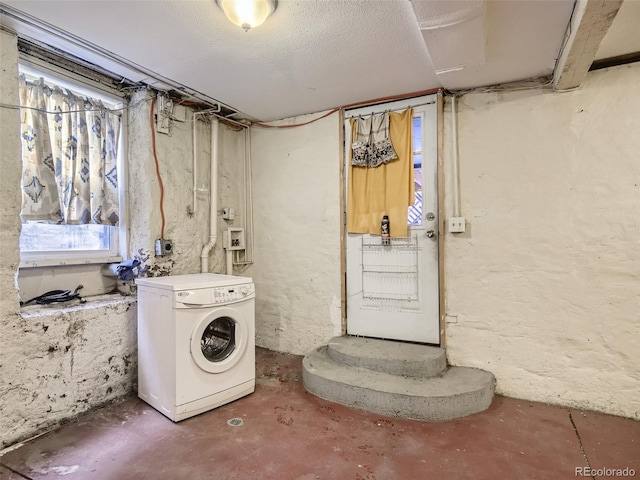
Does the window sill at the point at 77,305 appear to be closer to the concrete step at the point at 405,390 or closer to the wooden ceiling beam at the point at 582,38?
the concrete step at the point at 405,390

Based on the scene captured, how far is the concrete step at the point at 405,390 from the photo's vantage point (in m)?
2.16

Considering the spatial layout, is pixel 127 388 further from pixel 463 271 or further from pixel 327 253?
pixel 463 271

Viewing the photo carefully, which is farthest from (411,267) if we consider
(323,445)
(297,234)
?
(323,445)

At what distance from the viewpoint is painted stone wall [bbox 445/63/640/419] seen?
7.22 ft

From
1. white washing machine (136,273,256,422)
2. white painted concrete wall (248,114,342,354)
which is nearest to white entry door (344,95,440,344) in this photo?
white painted concrete wall (248,114,342,354)

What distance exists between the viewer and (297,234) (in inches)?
132

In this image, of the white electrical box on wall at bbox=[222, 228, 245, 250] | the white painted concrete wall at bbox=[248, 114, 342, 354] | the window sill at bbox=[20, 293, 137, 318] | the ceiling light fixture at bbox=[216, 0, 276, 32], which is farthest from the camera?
the white electrical box on wall at bbox=[222, 228, 245, 250]

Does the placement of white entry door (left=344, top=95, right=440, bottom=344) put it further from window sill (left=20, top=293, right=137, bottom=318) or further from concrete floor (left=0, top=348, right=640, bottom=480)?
window sill (left=20, top=293, right=137, bottom=318)

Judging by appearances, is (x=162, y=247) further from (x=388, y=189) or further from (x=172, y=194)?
(x=388, y=189)

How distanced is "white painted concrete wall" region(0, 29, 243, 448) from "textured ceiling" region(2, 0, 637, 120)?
1.65 feet

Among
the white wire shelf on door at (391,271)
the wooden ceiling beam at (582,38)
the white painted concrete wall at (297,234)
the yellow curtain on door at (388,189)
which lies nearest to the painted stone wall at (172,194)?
the white painted concrete wall at (297,234)

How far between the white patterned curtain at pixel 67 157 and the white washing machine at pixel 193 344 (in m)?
0.70

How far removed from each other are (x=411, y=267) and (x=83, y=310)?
2438mm

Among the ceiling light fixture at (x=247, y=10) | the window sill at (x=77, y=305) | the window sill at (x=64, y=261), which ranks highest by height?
the ceiling light fixture at (x=247, y=10)
